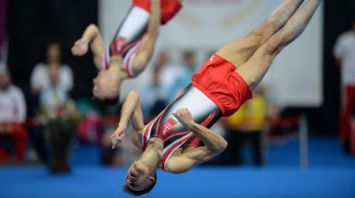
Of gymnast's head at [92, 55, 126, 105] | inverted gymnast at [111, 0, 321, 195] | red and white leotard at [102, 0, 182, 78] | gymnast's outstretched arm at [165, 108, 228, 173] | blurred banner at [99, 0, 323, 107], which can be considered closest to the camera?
gymnast's outstretched arm at [165, 108, 228, 173]

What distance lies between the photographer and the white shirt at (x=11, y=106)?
29.8 ft

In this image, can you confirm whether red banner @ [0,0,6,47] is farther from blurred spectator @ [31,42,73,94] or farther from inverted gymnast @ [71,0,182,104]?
inverted gymnast @ [71,0,182,104]

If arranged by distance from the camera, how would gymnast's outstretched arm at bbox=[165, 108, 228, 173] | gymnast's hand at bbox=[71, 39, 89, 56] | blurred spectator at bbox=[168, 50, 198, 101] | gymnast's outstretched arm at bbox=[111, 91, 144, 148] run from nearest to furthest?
1. gymnast's outstretched arm at bbox=[165, 108, 228, 173]
2. gymnast's outstretched arm at bbox=[111, 91, 144, 148]
3. gymnast's hand at bbox=[71, 39, 89, 56]
4. blurred spectator at bbox=[168, 50, 198, 101]

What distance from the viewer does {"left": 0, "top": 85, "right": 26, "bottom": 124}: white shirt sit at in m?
9.08

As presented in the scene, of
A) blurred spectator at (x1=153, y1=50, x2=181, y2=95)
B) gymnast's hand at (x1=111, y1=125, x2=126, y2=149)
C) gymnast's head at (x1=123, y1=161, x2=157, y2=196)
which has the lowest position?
gymnast's head at (x1=123, y1=161, x2=157, y2=196)

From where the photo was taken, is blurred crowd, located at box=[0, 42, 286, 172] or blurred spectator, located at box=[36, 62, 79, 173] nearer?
blurred spectator, located at box=[36, 62, 79, 173]

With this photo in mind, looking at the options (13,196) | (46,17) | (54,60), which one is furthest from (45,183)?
(46,17)

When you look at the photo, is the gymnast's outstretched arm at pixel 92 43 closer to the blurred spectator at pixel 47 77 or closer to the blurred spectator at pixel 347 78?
the blurred spectator at pixel 47 77

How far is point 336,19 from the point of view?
11.2m

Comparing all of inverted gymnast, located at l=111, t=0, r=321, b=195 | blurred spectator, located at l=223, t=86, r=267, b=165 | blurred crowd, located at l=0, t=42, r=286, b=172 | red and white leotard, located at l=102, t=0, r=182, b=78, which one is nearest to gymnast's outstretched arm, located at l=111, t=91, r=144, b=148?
inverted gymnast, located at l=111, t=0, r=321, b=195

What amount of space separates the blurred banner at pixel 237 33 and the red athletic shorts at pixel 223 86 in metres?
4.72

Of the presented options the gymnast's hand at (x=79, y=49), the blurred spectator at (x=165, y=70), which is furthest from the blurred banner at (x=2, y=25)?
the gymnast's hand at (x=79, y=49)

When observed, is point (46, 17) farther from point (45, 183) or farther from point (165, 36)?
point (45, 183)

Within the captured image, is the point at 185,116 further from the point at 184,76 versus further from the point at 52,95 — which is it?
the point at 52,95
